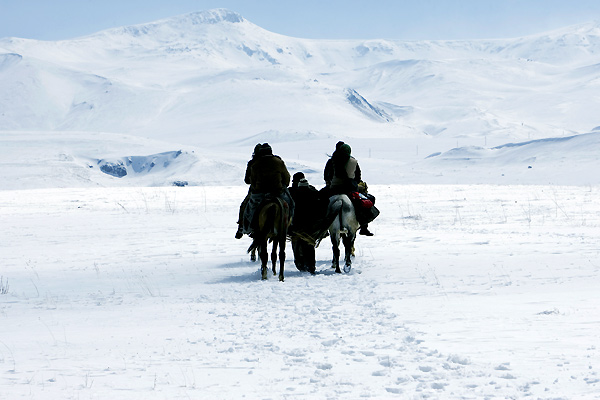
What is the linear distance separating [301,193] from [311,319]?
188 inches

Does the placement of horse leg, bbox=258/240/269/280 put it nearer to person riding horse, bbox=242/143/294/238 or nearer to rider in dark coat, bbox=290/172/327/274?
person riding horse, bbox=242/143/294/238

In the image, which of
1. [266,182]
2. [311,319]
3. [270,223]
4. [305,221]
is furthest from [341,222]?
[311,319]

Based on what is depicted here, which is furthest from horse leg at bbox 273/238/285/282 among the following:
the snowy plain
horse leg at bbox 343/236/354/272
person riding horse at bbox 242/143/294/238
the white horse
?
horse leg at bbox 343/236/354/272

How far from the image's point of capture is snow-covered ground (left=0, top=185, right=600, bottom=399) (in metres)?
5.40

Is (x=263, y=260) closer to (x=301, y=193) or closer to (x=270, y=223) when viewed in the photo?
(x=270, y=223)

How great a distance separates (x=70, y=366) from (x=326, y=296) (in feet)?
13.5

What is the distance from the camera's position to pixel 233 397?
5.14 metres

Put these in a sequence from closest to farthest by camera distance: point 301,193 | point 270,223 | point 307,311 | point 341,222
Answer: point 307,311, point 270,223, point 341,222, point 301,193

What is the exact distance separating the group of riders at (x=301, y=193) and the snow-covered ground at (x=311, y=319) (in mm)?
648

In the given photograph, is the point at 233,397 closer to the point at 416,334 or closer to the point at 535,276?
the point at 416,334

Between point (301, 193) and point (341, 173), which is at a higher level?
point (341, 173)

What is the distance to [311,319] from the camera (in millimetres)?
7797

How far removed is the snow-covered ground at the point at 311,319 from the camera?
5.40 metres

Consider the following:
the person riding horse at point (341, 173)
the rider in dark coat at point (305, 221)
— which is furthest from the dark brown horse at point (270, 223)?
the person riding horse at point (341, 173)
